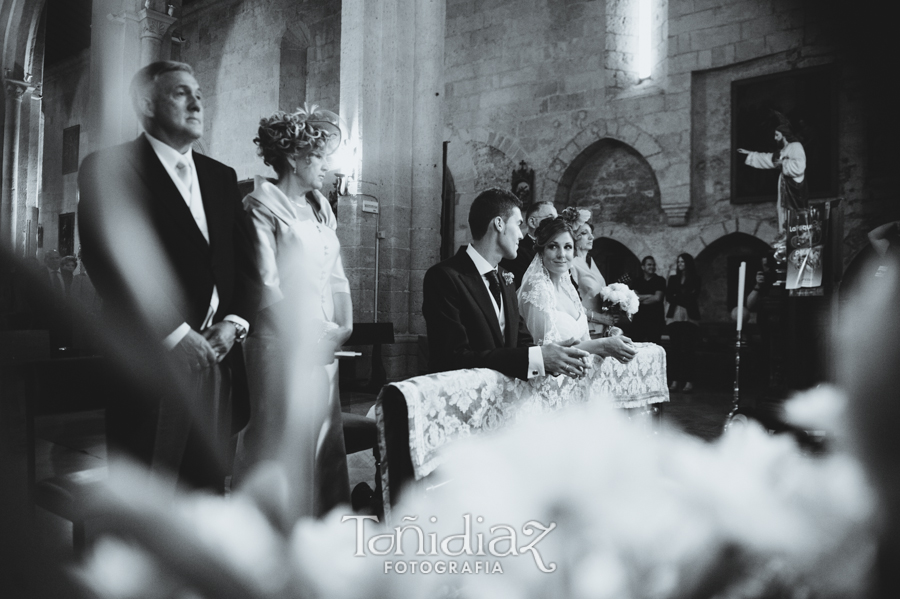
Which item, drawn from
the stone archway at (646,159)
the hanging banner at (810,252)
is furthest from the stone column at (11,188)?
the stone archway at (646,159)

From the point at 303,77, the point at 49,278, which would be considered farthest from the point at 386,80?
the point at 303,77

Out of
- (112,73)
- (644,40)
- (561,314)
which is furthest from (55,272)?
(644,40)

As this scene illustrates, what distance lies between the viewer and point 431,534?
1.65 metres

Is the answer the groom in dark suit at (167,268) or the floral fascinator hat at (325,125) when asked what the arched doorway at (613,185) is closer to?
the floral fascinator hat at (325,125)

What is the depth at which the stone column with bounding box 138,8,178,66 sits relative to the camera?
2.93 meters

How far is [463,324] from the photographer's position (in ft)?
7.63

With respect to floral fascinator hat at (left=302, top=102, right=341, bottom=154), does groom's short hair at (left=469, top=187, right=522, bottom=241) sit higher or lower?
lower

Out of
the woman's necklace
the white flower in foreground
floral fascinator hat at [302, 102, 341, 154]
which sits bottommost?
the white flower in foreground

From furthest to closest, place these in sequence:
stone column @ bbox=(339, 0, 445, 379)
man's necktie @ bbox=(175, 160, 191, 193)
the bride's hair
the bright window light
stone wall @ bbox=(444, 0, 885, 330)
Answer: the bright window light
stone wall @ bbox=(444, 0, 885, 330)
stone column @ bbox=(339, 0, 445, 379)
the bride's hair
man's necktie @ bbox=(175, 160, 191, 193)

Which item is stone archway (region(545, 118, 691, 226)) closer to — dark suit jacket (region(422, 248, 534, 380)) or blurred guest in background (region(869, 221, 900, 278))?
blurred guest in background (region(869, 221, 900, 278))

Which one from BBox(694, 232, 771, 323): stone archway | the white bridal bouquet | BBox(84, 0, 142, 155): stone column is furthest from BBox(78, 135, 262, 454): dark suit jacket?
BBox(694, 232, 771, 323): stone archway

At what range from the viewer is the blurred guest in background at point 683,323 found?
763cm

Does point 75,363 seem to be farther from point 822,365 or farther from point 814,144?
point 814,144

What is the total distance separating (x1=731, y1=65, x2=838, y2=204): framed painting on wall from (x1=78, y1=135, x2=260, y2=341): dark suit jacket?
8.63 m
